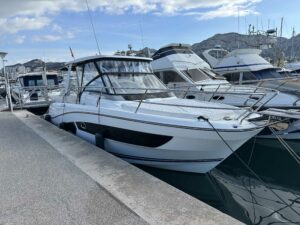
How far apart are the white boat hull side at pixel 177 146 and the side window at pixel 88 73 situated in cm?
111

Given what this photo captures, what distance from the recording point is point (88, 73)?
816 centimetres

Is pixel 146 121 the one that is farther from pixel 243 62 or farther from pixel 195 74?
pixel 243 62

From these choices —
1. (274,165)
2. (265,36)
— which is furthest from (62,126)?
(265,36)

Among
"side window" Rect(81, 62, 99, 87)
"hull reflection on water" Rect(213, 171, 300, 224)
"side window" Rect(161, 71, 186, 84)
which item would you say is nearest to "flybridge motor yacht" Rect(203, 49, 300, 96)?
"side window" Rect(161, 71, 186, 84)

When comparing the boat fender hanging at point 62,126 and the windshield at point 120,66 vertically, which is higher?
the windshield at point 120,66

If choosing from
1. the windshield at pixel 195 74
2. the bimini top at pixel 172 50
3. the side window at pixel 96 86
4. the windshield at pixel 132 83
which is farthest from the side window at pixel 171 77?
the side window at pixel 96 86

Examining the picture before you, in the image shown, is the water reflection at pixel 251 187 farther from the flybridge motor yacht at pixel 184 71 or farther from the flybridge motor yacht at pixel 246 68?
the flybridge motor yacht at pixel 246 68

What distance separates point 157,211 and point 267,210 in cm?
272

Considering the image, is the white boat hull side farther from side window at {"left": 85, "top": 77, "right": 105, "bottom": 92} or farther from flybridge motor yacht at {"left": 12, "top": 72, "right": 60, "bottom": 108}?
flybridge motor yacht at {"left": 12, "top": 72, "right": 60, "bottom": 108}

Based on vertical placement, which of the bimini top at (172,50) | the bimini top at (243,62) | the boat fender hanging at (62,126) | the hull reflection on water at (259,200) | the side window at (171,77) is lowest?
the hull reflection on water at (259,200)

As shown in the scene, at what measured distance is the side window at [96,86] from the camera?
764cm

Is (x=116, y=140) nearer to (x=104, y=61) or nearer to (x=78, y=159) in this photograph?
(x=78, y=159)

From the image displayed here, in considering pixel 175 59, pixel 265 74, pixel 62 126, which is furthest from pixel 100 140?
pixel 265 74

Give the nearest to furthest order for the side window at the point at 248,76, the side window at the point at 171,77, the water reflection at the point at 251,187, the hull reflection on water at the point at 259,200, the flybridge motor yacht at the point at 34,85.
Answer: the hull reflection on water at the point at 259,200 < the water reflection at the point at 251,187 < the side window at the point at 171,77 < the side window at the point at 248,76 < the flybridge motor yacht at the point at 34,85
